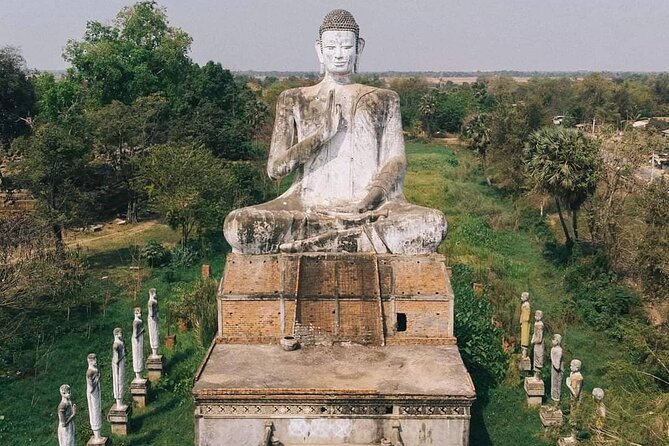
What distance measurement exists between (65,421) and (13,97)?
24882 millimetres

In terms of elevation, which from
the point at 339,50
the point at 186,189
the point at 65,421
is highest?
the point at 339,50

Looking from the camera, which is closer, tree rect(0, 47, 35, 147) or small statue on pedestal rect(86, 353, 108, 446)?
small statue on pedestal rect(86, 353, 108, 446)

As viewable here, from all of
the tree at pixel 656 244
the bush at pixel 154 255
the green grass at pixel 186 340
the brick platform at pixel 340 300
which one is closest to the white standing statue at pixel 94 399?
the green grass at pixel 186 340

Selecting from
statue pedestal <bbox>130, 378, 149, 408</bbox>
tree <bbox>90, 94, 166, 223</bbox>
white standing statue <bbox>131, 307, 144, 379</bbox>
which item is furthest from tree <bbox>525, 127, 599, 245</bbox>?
statue pedestal <bbox>130, 378, 149, 408</bbox>

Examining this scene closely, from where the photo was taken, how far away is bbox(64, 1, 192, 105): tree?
3144 centimetres

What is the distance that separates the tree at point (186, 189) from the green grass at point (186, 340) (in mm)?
1223

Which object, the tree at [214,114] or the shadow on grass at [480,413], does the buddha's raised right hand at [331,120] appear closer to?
the shadow on grass at [480,413]

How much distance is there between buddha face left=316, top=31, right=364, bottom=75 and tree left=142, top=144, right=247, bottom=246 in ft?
28.7

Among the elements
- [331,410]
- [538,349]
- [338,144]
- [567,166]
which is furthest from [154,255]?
[331,410]

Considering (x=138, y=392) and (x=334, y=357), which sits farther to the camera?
(x=138, y=392)

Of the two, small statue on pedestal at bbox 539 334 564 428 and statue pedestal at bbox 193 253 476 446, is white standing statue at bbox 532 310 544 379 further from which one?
statue pedestal at bbox 193 253 476 446

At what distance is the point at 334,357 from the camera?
8594mm

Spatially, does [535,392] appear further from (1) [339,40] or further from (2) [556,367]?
(1) [339,40]

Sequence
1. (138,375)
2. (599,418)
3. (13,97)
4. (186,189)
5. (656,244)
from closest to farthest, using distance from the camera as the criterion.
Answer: (599,418)
(138,375)
(656,244)
(186,189)
(13,97)
